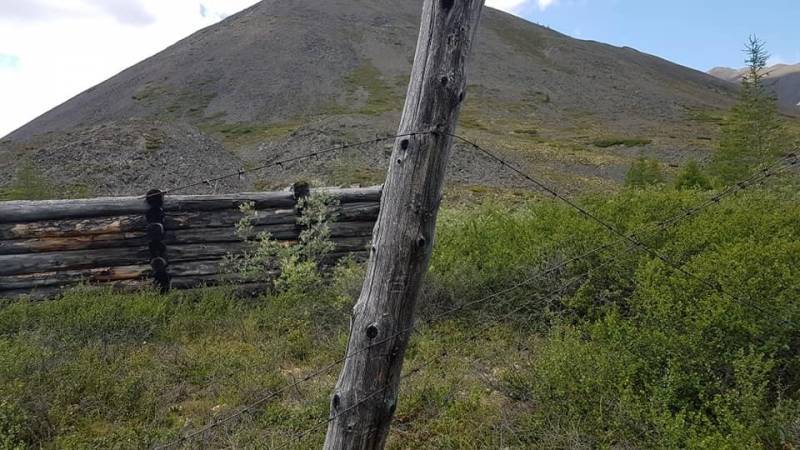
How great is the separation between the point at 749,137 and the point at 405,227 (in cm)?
2510

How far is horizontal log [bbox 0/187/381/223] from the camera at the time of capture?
739 cm

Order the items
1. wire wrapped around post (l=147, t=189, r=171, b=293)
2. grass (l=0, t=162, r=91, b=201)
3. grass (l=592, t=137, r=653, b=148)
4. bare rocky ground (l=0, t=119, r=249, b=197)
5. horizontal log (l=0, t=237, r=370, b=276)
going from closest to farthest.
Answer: horizontal log (l=0, t=237, r=370, b=276)
wire wrapped around post (l=147, t=189, r=171, b=293)
grass (l=0, t=162, r=91, b=201)
bare rocky ground (l=0, t=119, r=249, b=197)
grass (l=592, t=137, r=653, b=148)

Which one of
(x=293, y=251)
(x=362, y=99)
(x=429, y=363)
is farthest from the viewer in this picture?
(x=362, y=99)

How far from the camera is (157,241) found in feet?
25.9

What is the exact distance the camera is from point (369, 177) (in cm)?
2772

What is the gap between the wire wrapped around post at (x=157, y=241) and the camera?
785cm

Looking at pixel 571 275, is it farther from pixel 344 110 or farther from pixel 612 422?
pixel 344 110

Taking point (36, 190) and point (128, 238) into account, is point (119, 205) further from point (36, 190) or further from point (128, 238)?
point (36, 190)

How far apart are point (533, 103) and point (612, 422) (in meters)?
79.5

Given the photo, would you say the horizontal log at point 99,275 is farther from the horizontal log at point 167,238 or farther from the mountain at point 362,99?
the mountain at point 362,99

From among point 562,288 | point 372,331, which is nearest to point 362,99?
point 562,288

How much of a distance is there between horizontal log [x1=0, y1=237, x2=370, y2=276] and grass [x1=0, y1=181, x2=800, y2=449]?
0.67 metres

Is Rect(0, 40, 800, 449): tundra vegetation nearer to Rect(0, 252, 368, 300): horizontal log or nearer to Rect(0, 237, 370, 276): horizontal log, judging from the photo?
Rect(0, 252, 368, 300): horizontal log

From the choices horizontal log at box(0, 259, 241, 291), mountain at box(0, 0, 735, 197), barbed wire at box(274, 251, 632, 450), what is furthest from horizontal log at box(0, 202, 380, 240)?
mountain at box(0, 0, 735, 197)
